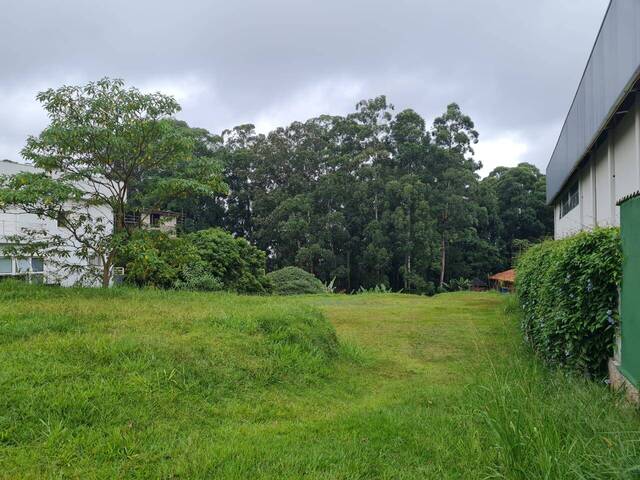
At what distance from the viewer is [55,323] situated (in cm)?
491

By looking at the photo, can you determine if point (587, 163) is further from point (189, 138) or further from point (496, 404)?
point (496, 404)

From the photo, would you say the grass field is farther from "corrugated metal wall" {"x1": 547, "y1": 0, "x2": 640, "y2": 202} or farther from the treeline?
the treeline

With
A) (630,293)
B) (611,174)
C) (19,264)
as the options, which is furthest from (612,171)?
(19,264)

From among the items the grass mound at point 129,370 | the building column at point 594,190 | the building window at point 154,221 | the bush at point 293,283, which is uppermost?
the building column at point 594,190

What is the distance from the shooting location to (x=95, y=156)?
777 centimetres

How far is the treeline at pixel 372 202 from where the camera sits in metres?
27.6

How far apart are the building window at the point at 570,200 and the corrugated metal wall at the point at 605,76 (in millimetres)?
1767

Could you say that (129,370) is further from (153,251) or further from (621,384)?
(621,384)

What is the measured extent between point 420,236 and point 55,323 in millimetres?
23241

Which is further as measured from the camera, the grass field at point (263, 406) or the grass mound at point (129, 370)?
the grass mound at point (129, 370)

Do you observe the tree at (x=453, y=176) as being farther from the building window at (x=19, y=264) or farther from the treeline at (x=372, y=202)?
the building window at (x=19, y=264)

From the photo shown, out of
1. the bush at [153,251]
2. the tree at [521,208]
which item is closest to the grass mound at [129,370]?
the bush at [153,251]

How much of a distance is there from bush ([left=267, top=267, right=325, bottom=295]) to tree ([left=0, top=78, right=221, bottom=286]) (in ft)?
42.2

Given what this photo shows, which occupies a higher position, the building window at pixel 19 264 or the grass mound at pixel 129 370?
the building window at pixel 19 264
